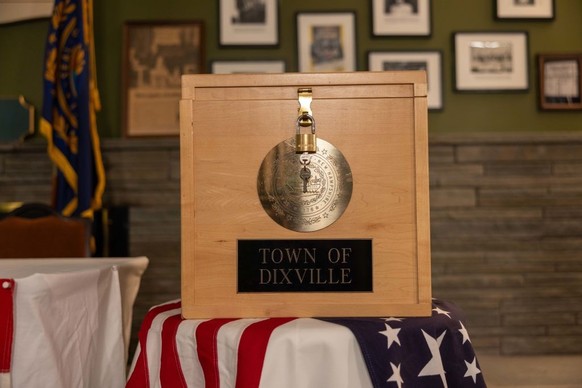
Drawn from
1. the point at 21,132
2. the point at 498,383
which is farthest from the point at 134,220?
the point at 498,383

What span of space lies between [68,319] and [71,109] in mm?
1616

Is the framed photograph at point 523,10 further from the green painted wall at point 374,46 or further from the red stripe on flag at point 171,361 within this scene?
the red stripe on flag at point 171,361

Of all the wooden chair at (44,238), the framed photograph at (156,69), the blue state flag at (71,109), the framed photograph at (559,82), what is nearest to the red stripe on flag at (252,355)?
the wooden chair at (44,238)

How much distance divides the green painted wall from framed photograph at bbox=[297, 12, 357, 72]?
4cm

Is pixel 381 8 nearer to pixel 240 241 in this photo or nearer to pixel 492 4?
pixel 492 4

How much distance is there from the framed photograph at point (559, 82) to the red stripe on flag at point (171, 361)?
263 cm

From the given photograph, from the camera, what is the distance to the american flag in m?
0.89

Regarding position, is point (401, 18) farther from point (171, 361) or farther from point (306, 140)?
point (171, 361)

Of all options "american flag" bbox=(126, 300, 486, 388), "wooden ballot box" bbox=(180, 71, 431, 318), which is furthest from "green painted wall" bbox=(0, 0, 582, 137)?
"american flag" bbox=(126, 300, 486, 388)

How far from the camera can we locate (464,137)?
9.62ft

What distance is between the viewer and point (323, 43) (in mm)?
3006

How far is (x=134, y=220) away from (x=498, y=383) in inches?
74.9

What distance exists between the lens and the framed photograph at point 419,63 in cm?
300

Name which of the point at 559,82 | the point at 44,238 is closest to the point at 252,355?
the point at 44,238
